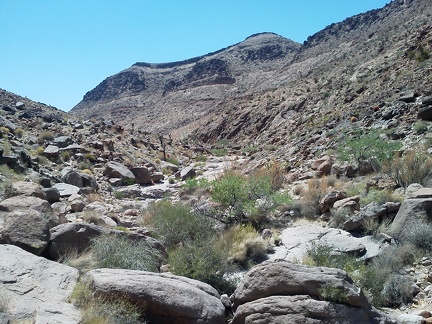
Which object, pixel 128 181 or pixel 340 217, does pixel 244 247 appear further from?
pixel 128 181

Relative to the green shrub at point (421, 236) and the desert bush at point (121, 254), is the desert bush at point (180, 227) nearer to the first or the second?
the desert bush at point (121, 254)

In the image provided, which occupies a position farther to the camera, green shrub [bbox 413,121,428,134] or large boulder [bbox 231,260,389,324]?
green shrub [bbox 413,121,428,134]

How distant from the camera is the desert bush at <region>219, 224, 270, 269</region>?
938 centimetres

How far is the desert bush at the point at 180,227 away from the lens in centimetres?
1036

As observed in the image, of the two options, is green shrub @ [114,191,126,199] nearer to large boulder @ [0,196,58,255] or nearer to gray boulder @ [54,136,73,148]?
gray boulder @ [54,136,73,148]

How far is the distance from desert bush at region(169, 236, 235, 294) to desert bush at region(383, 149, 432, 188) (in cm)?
572

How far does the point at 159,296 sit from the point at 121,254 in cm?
184

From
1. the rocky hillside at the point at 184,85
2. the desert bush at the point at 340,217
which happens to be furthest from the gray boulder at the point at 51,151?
the rocky hillside at the point at 184,85

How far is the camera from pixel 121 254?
776cm

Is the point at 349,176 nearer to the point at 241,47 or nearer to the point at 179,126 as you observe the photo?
the point at 179,126

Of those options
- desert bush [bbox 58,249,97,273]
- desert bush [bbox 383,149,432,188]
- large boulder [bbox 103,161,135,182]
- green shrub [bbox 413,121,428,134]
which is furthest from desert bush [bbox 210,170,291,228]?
large boulder [bbox 103,161,135,182]

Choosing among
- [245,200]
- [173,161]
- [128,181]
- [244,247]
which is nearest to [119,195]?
[128,181]

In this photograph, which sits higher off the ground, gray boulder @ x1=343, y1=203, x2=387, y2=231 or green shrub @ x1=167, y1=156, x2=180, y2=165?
green shrub @ x1=167, y1=156, x2=180, y2=165

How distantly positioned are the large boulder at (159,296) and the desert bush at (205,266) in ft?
4.90
